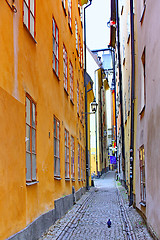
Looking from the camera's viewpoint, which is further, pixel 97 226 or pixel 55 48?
pixel 55 48

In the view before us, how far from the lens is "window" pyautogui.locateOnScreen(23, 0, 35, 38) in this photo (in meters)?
6.74

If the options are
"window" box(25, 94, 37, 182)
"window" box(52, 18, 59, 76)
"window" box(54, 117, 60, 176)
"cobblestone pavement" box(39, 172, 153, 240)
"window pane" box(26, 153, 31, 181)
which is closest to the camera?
"window pane" box(26, 153, 31, 181)

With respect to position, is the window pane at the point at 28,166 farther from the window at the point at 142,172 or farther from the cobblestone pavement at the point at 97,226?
the window at the point at 142,172

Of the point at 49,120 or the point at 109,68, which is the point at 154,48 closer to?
the point at 49,120

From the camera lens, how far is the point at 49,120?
352 inches

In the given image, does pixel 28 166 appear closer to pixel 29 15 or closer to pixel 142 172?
pixel 29 15

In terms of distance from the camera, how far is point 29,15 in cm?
711

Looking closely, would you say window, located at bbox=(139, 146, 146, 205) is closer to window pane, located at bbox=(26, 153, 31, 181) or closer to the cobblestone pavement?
the cobblestone pavement

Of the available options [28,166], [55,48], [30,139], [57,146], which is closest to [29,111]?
[30,139]

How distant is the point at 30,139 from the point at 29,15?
2.34m

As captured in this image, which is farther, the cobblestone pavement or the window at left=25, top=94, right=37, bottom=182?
the cobblestone pavement

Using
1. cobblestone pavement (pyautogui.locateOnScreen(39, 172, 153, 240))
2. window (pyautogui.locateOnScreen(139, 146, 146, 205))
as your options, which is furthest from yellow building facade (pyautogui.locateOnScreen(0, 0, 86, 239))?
window (pyautogui.locateOnScreen(139, 146, 146, 205))

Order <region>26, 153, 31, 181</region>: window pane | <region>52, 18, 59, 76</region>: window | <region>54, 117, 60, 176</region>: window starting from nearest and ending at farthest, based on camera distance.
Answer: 1. <region>26, 153, 31, 181</region>: window pane
2. <region>54, 117, 60, 176</region>: window
3. <region>52, 18, 59, 76</region>: window

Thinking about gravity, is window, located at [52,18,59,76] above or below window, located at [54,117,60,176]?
above
